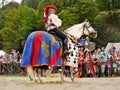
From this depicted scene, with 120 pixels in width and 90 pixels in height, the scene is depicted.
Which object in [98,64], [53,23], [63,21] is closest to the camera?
[53,23]

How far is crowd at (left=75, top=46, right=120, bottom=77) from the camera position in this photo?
66.2ft

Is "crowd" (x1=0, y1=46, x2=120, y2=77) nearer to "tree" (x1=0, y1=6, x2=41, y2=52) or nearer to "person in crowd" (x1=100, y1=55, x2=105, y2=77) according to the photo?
"person in crowd" (x1=100, y1=55, x2=105, y2=77)

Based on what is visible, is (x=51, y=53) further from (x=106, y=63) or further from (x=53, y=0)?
(x=53, y=0)

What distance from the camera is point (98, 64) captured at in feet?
67.2

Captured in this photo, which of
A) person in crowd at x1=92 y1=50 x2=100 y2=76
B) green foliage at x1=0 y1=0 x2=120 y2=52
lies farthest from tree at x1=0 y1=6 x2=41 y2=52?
person in crowd at x1=92 y1=50 x2=100 y2=76

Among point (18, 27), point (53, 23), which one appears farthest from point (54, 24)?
point (18, 27)

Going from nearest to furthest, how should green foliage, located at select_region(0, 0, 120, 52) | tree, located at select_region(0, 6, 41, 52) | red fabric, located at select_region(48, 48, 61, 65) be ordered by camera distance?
red fabric, located at select_region(48, 48, 61, 65)
green foliage, located at select_region(0, 0, 120, 52)
tree, located at select_region(0, 6, 41, 52)

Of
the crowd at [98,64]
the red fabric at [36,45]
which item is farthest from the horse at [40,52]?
the crowd at [98,64]

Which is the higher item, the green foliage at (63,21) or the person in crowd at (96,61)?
the green foliage at (63,21)

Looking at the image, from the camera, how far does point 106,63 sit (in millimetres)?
20578

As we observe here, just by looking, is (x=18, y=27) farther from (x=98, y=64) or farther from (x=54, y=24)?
(x=54, y=24)

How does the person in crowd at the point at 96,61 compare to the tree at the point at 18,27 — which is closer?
the person in crowd at the point at 96,61

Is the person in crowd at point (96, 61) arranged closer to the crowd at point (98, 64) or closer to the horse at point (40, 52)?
the crowd at point (98, 64)

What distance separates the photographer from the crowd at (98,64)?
2017 centimetres
